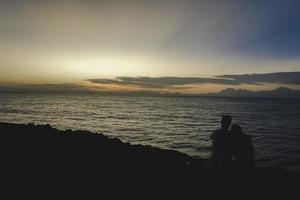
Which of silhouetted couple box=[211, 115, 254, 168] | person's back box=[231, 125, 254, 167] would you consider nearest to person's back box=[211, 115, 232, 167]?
silhouetted couple box=[211, 115, 254, 168]

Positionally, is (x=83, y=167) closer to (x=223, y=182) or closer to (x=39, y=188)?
(x=39, y=188)

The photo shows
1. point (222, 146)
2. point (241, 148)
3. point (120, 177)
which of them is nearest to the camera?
point (222, 146)

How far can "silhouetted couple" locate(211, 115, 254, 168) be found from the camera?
9797mm

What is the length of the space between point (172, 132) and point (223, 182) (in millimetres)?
31686

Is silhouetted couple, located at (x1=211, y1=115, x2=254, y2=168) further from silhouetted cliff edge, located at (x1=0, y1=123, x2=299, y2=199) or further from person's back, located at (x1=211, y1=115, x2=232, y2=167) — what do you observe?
silhouetted cliff edge, located at (x1=0, y1=123, x2=299, y2=199)

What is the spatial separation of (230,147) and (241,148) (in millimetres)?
413

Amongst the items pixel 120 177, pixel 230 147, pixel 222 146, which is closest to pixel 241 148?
pixel 230 147

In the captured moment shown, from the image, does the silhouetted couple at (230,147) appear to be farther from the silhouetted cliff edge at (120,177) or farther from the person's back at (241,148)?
the silhouetted cliff edge at (120,177)

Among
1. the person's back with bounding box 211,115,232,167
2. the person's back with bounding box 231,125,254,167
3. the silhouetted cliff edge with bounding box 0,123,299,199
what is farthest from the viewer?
the silhouetted cliff edge with bounding box 0,123,299,199

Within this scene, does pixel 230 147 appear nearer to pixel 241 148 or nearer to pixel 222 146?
pixel 222 146

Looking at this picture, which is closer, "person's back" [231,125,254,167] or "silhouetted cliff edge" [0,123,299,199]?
"person's back" [231,125,254,167]

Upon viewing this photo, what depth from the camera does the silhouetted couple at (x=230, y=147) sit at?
32.1 feet

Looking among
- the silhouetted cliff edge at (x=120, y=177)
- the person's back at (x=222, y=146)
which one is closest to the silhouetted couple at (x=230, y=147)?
the person's back at (x=222, y=146)

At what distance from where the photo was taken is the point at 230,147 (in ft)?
32.8
